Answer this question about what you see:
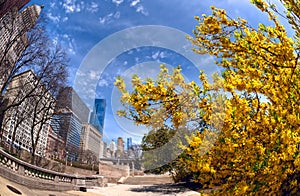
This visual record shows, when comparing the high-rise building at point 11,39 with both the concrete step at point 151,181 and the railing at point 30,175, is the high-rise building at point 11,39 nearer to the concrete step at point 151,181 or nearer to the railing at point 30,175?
the railing at point 30,175

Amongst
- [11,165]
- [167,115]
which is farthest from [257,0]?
[11,165]

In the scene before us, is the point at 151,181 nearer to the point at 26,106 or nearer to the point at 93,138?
the point at 26,106

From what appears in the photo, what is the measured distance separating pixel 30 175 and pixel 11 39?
29.4 feet

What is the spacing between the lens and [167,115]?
2961mm

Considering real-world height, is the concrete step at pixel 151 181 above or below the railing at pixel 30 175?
below

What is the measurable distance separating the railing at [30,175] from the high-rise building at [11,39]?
5.69m

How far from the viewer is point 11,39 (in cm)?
1382

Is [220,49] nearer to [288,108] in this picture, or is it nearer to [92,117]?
[288,108]

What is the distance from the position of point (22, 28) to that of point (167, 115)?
15.5 meters

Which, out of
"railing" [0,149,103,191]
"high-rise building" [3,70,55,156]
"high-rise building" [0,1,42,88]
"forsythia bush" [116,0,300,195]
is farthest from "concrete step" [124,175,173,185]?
"forsythia bush" [116,0,300,195]

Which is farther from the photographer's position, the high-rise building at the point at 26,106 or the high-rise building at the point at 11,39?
the high-rise building at the point at 26,106

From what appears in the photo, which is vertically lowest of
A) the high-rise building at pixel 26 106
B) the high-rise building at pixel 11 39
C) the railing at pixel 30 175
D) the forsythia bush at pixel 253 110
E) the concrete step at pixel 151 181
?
the concrete step at pixel 151 181

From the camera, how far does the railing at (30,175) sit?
8652 millimetres

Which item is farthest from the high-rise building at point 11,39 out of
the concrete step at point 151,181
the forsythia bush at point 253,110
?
the concrete step at point 151,181
